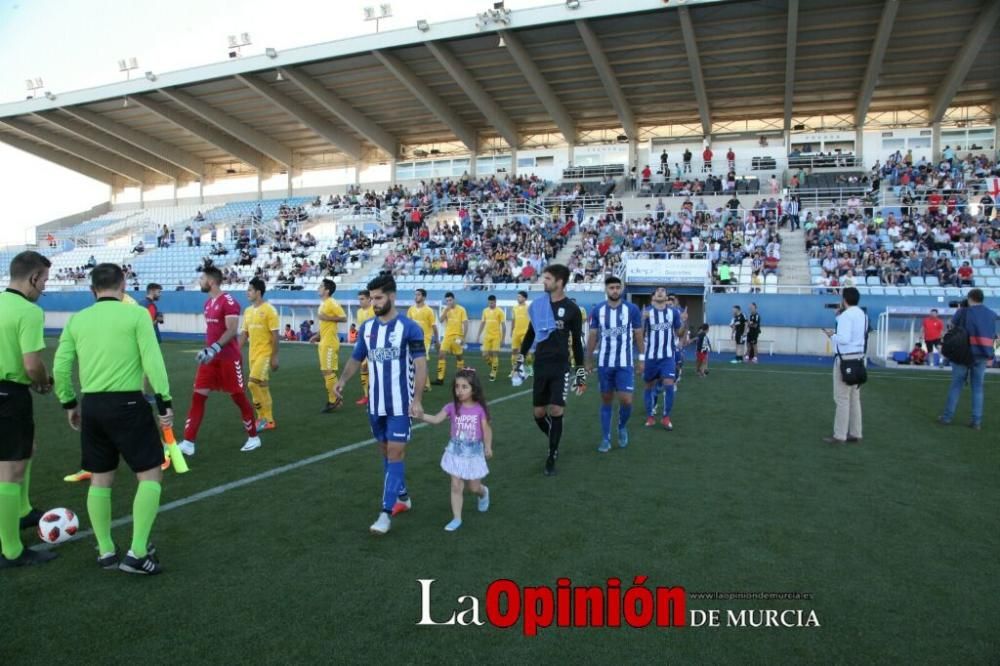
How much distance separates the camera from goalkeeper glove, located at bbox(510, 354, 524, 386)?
42.8ft

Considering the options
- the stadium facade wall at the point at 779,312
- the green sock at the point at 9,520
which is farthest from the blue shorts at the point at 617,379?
the stadium facade wall at the point at 779,312

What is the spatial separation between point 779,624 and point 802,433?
548cm

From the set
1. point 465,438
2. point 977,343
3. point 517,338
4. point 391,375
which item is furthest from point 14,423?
point 977,343

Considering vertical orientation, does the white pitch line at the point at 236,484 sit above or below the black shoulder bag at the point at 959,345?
below

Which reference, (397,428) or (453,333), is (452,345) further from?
(397,428)

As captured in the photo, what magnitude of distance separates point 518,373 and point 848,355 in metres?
6.94

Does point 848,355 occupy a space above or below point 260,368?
above

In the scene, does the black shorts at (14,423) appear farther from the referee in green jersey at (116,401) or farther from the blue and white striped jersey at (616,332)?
the blue and white striped jersey at (616,332)

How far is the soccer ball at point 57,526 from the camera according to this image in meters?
4.45

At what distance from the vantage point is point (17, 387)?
168 inches

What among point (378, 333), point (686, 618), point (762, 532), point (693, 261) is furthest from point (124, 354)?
point (693, 261)

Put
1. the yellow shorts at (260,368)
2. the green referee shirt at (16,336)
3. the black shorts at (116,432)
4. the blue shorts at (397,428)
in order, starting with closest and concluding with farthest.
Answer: the black shorts at (116,432) < the green referee shirt at (16,336) < the blue shorts at (397,428) < the yellow shorts at (260,368)

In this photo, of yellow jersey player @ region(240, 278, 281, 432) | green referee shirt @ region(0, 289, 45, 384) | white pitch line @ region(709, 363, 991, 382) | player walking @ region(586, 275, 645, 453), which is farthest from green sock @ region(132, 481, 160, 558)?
white pitch line @ region(709, 363, 991, 382)

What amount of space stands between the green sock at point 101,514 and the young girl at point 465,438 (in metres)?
2.19
